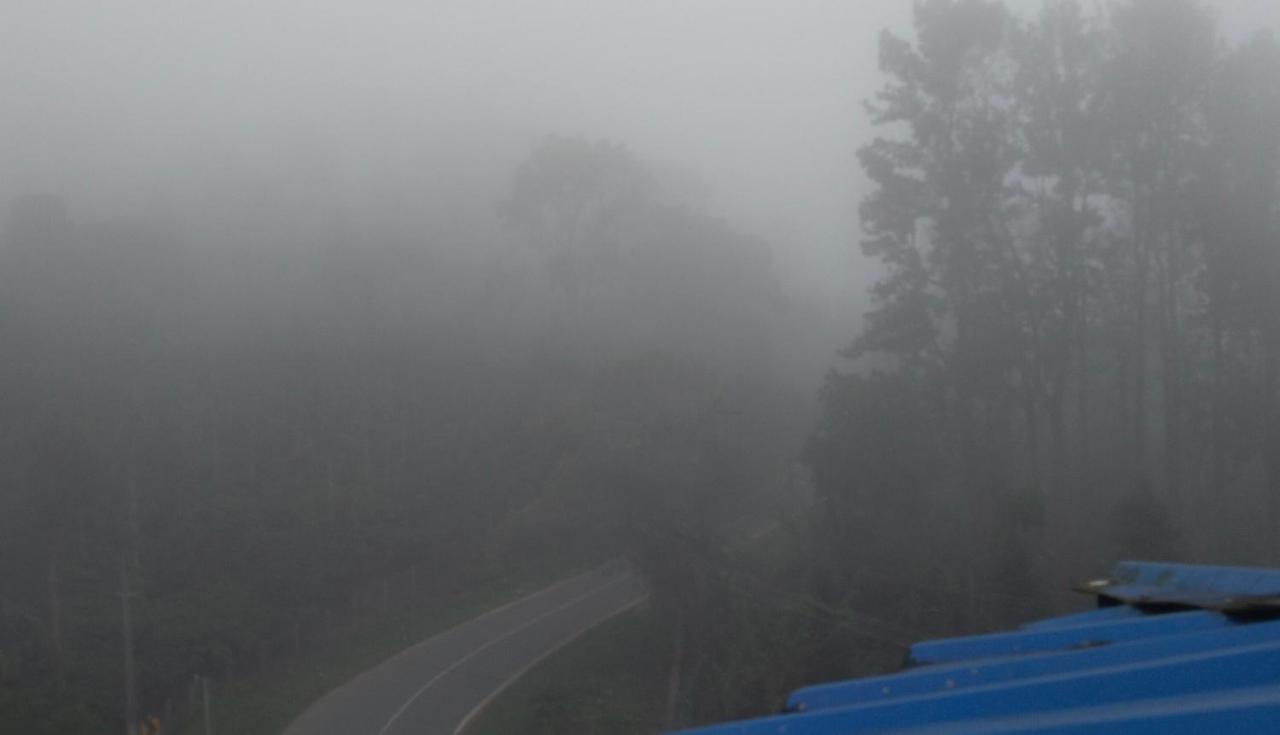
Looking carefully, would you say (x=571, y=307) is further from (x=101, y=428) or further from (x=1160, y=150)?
(x=1160, y=150)

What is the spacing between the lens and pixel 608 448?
20531 millimetres

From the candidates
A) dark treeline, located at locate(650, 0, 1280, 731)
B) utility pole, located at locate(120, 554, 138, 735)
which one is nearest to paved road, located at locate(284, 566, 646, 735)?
utility pole, located at locate(120, 554, 138, 735)

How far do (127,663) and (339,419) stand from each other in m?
17.3

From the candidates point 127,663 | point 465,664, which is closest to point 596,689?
point 465,664

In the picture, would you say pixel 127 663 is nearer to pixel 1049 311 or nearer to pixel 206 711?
pixel 206 711

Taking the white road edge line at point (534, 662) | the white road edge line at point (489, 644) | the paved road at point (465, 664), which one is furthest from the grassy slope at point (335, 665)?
the white road edge line at point (534, 662)

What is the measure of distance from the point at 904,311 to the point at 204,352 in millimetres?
24181

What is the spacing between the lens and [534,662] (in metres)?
22.3

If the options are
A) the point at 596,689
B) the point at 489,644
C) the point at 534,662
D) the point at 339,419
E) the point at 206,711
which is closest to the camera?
the point at 206,711

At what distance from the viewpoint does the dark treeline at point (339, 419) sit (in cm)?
2091

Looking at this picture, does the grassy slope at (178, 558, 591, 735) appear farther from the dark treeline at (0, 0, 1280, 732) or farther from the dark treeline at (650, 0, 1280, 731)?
the dark treeline at (650, 0, 1280, 731)

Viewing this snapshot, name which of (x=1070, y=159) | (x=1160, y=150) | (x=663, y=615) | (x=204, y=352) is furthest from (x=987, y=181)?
(x=204, y=352)

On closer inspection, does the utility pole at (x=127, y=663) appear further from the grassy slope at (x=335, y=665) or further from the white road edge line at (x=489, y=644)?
the white road edge line at (x=489, y=644)

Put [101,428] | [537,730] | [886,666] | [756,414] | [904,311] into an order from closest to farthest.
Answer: [886,666] < [537,730] < [904,311] < [756,414] < [101,428]
